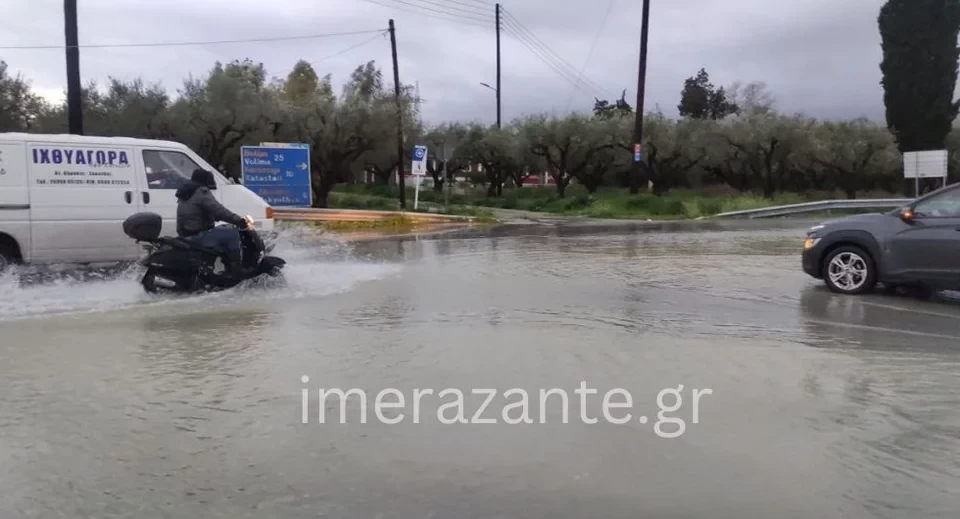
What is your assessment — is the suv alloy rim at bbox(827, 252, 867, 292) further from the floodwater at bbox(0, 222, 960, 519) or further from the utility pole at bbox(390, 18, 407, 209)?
the utility pole at bbox(390, 18, 407, 209)

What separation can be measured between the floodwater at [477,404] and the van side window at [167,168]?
5.96 ft

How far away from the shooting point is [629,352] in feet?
24.9

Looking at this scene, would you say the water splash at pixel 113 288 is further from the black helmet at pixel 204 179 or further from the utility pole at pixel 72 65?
the utility pole at pixel 72 65

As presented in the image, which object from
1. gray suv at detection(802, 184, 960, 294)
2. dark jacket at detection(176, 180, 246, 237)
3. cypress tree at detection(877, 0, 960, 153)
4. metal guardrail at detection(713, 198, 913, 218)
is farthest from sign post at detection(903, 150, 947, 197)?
dark jacket at detection(176, 180, 246, 237)

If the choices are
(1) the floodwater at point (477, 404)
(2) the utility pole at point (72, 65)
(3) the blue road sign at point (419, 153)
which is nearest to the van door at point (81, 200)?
(1) the floodwater at point (477, 404)

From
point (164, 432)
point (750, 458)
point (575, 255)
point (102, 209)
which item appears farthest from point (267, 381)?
point (575, 255)

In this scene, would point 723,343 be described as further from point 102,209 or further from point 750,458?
point 102,209

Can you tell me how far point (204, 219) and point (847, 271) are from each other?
7705 millimetres

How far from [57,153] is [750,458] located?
32.8 ft

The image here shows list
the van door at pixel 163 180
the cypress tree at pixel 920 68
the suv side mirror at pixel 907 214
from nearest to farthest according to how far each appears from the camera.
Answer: the suv side mirror at pixel 907 214
the van door at pixel 163 180
the cypress tree at pixel 920 68

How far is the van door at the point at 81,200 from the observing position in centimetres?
1151

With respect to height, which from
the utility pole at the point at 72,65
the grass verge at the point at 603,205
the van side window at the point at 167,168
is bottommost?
the grass verge at the point at 603,205

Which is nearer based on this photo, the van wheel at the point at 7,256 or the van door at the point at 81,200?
the van wheel at the point at 7,256

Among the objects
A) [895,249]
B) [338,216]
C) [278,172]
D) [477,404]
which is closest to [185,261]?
[477,404]
